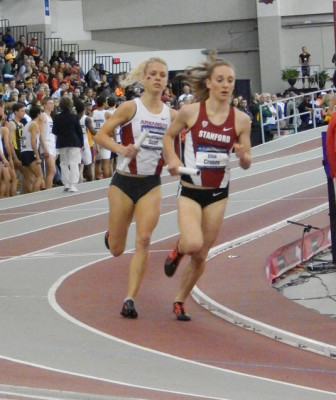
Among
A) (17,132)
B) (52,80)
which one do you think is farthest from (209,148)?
(52,80)

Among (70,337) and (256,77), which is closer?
(70,337)

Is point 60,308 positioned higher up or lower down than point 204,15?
lower down

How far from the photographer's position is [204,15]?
44.4 metres

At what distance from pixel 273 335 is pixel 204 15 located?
36.5 m

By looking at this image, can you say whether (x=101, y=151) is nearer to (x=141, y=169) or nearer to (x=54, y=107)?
(x=54, y=107)

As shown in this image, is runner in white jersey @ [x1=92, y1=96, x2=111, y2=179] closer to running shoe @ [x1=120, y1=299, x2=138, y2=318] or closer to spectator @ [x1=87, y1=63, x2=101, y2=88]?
spectator @ [x1=87, y1=63, x2=101, y2=88]

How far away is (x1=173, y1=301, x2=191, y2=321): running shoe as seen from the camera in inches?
369

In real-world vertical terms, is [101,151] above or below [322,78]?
below

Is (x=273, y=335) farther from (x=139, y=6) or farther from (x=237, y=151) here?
(x=139, y=6)

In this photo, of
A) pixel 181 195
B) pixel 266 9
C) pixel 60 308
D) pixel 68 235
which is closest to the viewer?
pixel 181 195

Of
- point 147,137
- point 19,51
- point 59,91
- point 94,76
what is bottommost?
point 147,137

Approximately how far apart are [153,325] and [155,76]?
2.05m

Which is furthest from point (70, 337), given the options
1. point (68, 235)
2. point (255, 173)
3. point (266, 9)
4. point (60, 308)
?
point (266, 9)

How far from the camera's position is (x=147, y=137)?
9398mm
